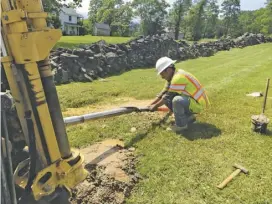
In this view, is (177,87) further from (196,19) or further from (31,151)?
(196,19)

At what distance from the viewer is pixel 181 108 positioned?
18.4ft

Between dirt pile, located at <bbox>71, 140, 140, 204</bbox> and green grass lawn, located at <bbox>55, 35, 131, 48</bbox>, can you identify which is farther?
green grass lawn, located at <bbox>55, 35, 131, 48</bbox>

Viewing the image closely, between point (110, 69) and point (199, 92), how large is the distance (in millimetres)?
A: 7771

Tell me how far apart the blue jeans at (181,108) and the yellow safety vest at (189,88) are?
0.08 m

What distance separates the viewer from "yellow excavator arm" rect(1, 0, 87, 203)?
232 centimetres

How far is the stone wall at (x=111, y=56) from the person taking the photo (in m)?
10.9

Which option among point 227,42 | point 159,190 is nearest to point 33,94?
point 159,190

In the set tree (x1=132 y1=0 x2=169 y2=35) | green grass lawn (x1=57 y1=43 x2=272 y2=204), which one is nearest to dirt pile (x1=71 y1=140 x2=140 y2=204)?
green grass lawn (x1=57 y1=43 x2=272 y2=204)

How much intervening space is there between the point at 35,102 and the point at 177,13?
66038mm

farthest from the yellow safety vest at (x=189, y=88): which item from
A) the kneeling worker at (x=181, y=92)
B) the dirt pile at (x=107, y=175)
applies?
the dirt pile at (x=107, y=175)

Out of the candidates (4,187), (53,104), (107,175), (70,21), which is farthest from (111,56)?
(70,21)

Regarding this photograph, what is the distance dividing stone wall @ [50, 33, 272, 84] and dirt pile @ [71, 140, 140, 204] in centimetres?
589

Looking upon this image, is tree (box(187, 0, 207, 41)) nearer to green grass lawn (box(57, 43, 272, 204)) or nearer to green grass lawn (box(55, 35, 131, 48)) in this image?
green grass lawn (box(55, 35, 131, 48))

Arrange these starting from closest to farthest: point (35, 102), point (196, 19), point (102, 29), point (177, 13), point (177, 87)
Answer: point (35, 102) → point (177, 87) → point (196, 19) → point (177, 13) → point (102, 29)
